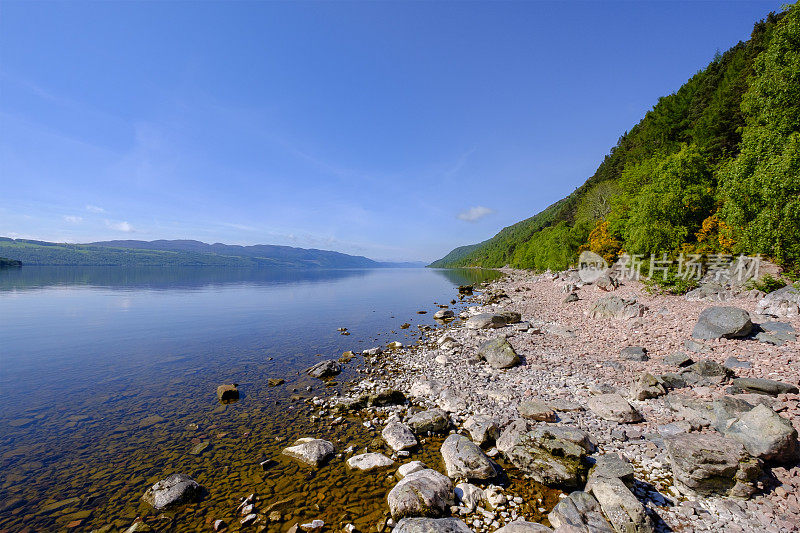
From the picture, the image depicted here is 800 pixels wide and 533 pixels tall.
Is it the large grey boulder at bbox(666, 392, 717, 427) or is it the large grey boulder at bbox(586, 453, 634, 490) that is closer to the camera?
the large grey boulder at bbox(586, 453, 634, 490)

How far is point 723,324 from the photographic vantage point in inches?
610

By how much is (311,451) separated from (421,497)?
14.1 feet

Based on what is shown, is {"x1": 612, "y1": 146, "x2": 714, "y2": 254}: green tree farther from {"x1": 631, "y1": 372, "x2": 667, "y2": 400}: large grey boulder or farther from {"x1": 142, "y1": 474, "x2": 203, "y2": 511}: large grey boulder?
{"x1": 142, "y1": 474, "x2": 203, "y2": 511}: large grey boulder

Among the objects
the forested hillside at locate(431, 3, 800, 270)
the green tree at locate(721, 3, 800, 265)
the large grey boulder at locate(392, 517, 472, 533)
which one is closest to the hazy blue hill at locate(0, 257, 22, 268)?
the large grey boulder at locate(392, 517, 472, 533)

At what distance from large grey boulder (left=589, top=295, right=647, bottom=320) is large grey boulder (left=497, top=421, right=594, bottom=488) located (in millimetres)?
17497

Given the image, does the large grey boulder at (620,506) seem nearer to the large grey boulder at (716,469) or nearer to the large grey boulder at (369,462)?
the large grey boulder at (716,469)

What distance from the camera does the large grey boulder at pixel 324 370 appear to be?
17614 millimetres

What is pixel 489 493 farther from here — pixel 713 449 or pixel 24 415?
pixel 24 415

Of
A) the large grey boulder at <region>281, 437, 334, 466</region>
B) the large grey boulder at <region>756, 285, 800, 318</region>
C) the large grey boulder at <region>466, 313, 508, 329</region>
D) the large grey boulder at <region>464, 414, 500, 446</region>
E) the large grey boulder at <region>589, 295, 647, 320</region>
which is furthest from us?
the large grey boulder at <region>466, 313, 508, 329</region>

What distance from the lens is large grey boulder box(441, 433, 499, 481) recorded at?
852 cm

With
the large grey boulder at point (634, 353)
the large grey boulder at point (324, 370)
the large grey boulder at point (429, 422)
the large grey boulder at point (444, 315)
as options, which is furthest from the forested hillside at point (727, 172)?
the large grey boulder at point (324, 370)

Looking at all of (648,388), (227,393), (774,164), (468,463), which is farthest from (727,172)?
(227,393)

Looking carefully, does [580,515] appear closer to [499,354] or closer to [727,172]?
[499,354]

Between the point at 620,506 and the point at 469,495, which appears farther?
the point at 469,495
